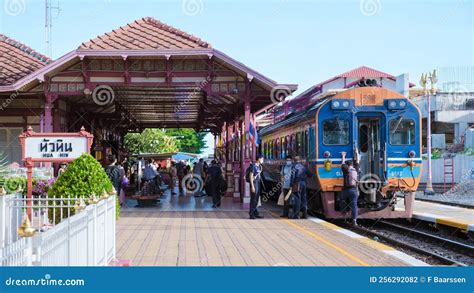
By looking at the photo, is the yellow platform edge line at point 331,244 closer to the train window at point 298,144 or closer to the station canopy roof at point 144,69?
the train window at point 298,144

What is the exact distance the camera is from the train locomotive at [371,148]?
15.0 meters

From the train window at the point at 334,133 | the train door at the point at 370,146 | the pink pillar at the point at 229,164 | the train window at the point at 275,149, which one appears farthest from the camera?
the pink pillar at the point at 229,164

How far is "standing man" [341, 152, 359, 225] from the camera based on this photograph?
565 inches

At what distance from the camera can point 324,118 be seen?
49.7ft

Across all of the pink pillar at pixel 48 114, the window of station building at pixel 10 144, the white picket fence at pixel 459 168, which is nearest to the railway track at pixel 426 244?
the pink pillar at pixel 48 114

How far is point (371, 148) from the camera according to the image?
51.5 feet

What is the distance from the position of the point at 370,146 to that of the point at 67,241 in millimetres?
11204

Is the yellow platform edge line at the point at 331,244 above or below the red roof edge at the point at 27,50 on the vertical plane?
below

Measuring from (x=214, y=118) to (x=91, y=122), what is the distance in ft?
22.1

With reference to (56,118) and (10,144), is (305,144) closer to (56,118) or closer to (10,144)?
(56,118)

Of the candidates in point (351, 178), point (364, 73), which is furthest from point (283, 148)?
point (364, 73)

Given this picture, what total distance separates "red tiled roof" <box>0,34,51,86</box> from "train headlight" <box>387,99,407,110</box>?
10.1 meters

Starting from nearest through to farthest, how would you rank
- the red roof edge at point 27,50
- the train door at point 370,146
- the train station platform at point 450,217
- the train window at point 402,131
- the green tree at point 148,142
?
the train station platform at point 450,217, the train window at point 402,131, the train door at point 370,146, the red roof edge at point 27,50, the green tree at point 148,142
